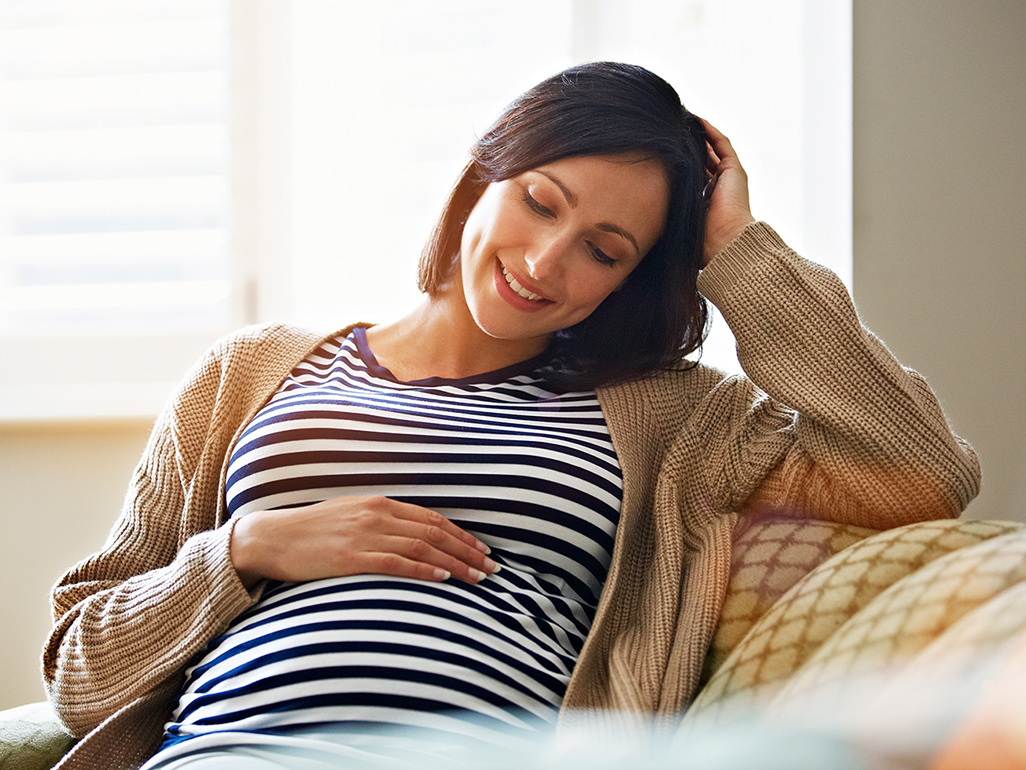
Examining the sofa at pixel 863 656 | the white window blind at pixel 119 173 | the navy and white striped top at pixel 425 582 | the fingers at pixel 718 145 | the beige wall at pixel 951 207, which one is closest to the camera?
the sofa at pixel 863 656

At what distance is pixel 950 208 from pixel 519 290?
27.2 inches

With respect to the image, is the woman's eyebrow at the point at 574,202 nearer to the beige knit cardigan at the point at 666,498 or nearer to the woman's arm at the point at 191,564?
the beige knit cardigan at the point at 666,498

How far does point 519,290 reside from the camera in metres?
1.00

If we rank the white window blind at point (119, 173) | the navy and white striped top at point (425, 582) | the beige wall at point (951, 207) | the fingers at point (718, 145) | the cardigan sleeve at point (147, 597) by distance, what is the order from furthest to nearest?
the white window blind at point (119, 173)
the beige wall at point (951, 207)
the fingers at point (718, 145)
the cardigan sleeve at point (147, 597)
the navy and white striped top at point (425, 582)

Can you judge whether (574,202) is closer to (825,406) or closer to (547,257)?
(547,257)

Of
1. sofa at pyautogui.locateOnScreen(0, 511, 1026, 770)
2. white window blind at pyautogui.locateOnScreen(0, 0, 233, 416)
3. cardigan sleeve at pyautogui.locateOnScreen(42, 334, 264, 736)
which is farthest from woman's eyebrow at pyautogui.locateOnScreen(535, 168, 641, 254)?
white window blind at pyautogui.locateOnScreen(0, 0, 233, 416)

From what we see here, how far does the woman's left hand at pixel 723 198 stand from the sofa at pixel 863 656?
0.33 metres

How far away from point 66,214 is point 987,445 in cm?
169

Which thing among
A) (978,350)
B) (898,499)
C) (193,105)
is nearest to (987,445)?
(978,350)

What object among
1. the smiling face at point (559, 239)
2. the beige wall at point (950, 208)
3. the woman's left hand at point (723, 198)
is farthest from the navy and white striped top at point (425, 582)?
the beige wall at point (950, 208)

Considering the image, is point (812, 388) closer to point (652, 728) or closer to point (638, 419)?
point (638, 419)

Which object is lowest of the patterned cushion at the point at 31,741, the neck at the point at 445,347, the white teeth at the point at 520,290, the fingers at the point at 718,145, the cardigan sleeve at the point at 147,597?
the patterned cushion at the point at 31,741

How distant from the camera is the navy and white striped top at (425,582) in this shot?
79 centimetres

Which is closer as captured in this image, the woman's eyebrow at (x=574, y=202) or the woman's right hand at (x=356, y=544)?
the woman's right hand at (x=356, y=544)
